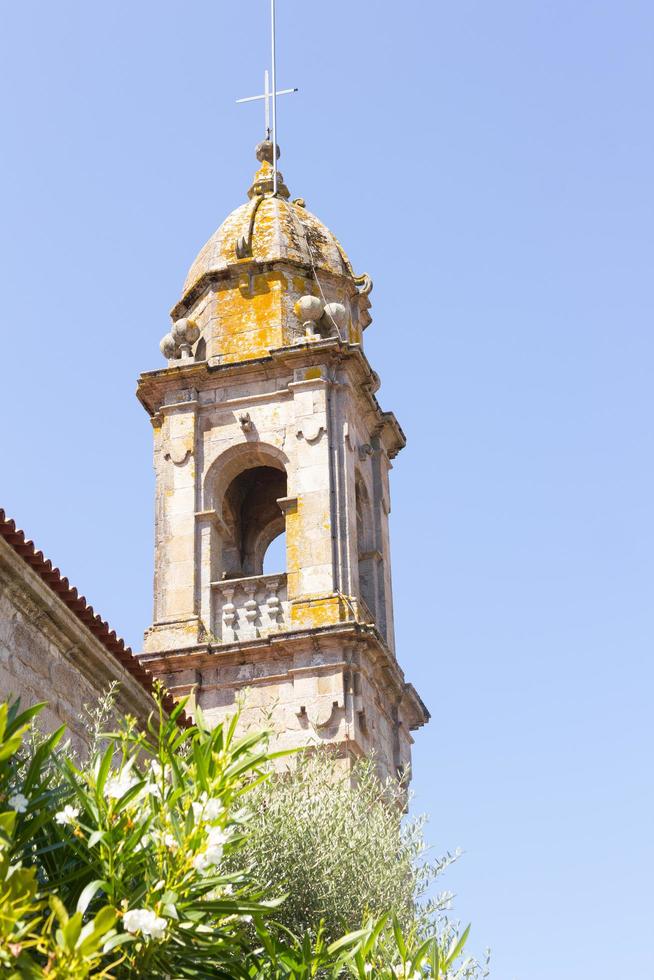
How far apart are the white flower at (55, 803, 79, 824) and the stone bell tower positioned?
7.89 meters

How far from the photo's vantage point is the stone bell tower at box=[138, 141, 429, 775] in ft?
49.1

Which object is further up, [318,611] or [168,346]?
[168,346]

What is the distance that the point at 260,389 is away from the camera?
1688cm

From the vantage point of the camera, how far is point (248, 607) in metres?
15.8

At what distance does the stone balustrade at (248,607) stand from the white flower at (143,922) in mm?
9678

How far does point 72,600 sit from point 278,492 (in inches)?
308

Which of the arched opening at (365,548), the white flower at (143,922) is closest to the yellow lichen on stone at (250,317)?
the arched opening at (365,548)

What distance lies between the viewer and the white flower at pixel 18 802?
20.1ft

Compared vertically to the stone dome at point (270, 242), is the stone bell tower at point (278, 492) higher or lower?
lower

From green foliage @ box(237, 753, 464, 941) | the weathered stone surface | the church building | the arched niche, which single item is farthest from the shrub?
the arched niche

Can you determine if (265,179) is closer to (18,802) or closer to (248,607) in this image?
(248,607)

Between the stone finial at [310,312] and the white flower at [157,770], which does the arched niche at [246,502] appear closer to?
the stone finial at [310,312]

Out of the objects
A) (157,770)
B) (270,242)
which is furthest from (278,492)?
(157,770)

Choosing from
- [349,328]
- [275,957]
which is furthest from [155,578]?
[275,957]
